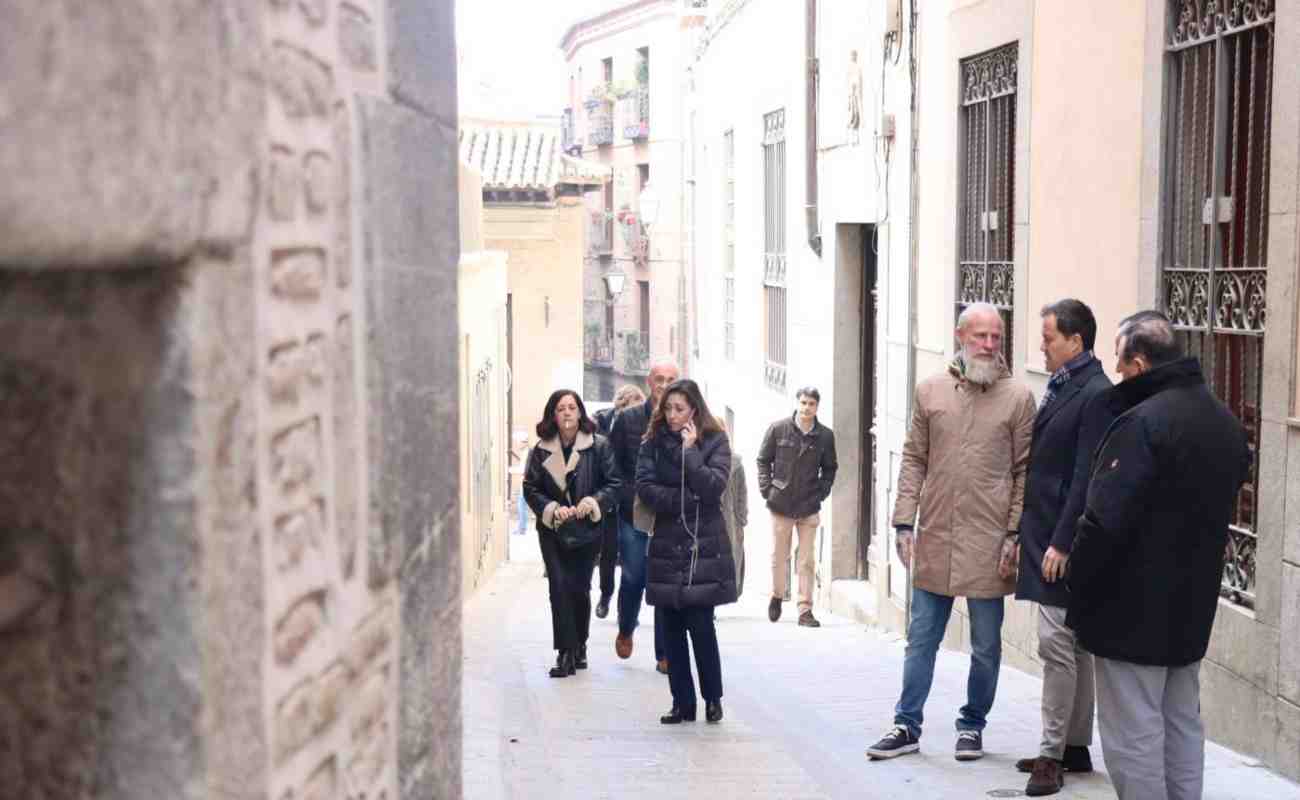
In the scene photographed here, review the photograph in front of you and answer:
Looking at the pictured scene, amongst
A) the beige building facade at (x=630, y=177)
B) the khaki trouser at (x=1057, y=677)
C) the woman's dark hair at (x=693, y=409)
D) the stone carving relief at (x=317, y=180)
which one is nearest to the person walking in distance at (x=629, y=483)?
the woman's dark hair at (x=693, y=409)

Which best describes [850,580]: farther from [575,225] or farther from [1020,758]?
[575,225]

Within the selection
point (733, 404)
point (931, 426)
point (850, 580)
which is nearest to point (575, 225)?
point (733, 404)

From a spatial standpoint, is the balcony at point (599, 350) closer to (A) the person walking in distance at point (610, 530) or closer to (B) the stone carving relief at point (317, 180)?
(A) the person walking in distance at point (610, 530)

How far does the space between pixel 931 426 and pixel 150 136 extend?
5.13 metres

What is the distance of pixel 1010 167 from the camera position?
9.96 meters

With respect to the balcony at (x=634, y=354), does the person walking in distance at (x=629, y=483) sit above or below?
above

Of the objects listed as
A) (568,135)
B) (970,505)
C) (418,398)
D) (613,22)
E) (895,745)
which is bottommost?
(895,745)

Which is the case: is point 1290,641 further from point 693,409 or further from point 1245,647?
point 693,409

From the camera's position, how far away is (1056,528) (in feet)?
18.7

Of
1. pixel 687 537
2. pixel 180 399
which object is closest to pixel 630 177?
pixel 687 537

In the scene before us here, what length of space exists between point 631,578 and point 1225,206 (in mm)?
3833

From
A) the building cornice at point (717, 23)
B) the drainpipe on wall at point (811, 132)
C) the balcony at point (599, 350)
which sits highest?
A: the building cornice at point (717, 23)

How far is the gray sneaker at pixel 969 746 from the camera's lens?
21.3 feet

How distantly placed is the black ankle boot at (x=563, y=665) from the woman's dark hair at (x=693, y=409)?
187 centimetres
